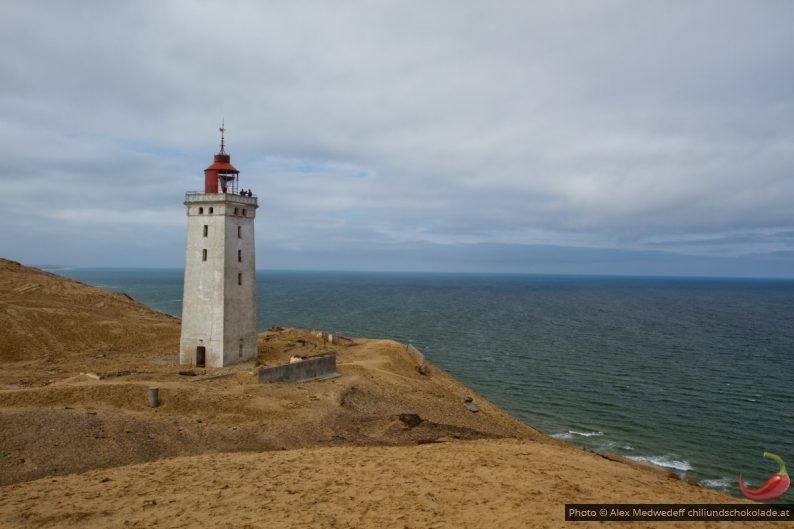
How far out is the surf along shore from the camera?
13773 millimetres

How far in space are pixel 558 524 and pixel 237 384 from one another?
59.9 feet

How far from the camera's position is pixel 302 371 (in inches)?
1129

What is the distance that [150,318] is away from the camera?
50906 millimetres

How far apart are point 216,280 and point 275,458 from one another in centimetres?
1550

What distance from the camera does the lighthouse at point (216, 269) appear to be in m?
31.2

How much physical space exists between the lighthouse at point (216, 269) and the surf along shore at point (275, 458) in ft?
5.73

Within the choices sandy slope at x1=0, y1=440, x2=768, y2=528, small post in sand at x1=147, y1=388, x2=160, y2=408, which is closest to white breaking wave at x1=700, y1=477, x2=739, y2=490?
sandy slope at x1=0, y1=440, x2=768, y2=528

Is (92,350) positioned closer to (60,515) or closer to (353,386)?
(353,386)

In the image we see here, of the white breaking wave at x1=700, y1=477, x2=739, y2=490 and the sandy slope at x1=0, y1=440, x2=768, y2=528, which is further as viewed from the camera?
the white breaking wave at x1=700, y1=477, x2=739, y2=490

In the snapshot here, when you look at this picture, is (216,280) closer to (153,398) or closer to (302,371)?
(302,371)

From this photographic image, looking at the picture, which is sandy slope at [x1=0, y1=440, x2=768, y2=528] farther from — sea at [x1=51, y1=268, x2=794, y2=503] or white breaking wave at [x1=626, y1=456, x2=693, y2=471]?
sea at [x1=51, y1=268, x2=794, y2=503]

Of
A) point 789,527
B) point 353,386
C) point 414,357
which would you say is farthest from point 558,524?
point 414,357

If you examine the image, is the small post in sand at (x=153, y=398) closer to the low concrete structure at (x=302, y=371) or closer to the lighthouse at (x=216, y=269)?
the low concrete structure at (x=302, y=371)

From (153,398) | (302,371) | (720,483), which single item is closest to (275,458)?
(153,398)
